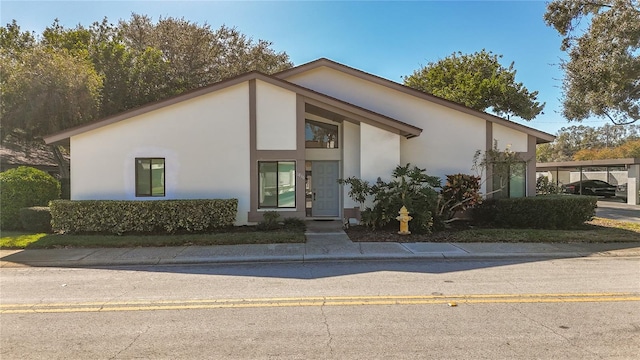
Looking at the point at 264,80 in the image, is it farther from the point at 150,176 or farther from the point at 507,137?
the point at 507,137

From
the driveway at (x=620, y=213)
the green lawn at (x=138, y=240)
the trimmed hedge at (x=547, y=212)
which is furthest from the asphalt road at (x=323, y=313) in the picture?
the driveway at (x=620, y=213)

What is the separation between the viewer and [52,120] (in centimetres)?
1574

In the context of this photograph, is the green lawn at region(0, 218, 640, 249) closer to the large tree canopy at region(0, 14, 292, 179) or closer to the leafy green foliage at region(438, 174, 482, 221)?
the leafy green foliage at region(438, 174, 482, 221)

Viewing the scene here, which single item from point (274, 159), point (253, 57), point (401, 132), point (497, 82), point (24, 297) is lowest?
point (24, 297)

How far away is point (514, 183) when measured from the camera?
1517cm

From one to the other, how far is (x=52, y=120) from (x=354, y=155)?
1241cm

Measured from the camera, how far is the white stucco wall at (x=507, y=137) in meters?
15.0

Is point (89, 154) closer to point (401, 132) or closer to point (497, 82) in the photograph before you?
point (401, 132)

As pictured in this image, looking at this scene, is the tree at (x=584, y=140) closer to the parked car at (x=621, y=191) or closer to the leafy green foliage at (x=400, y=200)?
the parked car at (x=621, y=191)

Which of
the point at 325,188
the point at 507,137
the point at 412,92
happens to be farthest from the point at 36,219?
the point at 507,137

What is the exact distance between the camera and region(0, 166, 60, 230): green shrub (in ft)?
41.4

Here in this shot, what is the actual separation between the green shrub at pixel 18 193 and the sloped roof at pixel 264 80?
1559 mm

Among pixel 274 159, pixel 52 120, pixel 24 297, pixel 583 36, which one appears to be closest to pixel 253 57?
pixel 52 120

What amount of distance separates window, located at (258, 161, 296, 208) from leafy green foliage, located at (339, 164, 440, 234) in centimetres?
212
